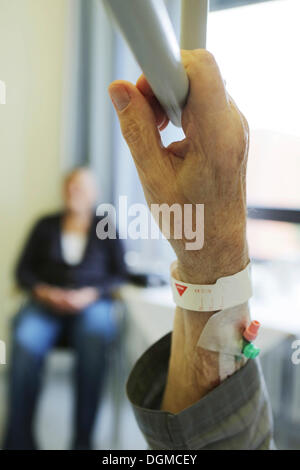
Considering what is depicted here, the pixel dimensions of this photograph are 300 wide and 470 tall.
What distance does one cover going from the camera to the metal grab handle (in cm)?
19

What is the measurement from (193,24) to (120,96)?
93 mm

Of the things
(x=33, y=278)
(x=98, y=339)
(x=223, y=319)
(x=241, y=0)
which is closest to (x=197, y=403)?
(x=223, y=319)

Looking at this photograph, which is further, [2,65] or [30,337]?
[30,337]

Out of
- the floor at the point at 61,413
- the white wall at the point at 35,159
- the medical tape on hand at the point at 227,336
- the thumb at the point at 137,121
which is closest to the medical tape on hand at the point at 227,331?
the medical tape on hand at the point at 227,336

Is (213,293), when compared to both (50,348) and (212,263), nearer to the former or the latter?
(212,263)

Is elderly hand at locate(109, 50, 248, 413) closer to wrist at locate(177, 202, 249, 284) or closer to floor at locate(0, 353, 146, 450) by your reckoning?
wrist at locate(177, 202, 249, 284)

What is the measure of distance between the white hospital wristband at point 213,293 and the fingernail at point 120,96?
150 mm

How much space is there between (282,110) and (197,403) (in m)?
0.29

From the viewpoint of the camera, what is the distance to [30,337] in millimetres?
1295

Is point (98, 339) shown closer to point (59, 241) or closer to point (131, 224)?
point (59, 241)

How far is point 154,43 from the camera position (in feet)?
0.67

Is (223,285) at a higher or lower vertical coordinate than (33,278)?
higher

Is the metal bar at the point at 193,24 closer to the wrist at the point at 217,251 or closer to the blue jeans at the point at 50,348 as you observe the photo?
the wrist at the point at 217,251

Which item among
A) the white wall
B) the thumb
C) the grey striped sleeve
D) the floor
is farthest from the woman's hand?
the thumb
